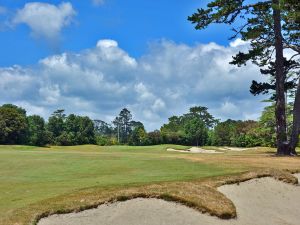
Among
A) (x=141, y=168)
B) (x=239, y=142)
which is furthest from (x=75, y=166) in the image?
(x=239, y=142)

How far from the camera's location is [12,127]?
89.0 meters

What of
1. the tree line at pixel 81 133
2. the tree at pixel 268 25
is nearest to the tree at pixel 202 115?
the tree line at pixel 81 133

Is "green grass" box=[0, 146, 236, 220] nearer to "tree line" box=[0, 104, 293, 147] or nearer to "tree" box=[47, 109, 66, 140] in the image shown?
"tree line" box=[0, 104, 293, 147]

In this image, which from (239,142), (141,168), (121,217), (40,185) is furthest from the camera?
(239,142)

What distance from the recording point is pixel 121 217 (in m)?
11.5

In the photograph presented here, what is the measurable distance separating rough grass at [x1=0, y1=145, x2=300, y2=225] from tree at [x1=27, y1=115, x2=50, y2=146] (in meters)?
72.4

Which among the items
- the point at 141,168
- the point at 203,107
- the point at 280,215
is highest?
the point at 203,107

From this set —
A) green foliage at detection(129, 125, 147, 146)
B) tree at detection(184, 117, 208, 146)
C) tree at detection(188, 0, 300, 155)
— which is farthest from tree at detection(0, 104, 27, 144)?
tree at detection(188, 0, 300, 155)

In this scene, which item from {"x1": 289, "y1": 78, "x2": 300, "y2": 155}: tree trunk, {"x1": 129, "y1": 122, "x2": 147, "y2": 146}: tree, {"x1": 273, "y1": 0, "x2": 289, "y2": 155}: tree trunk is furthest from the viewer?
{"x1": 129, "y1": 122, "x2": 147, "y2": 146}: tree

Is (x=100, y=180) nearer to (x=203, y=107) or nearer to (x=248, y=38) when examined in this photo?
(x=248, y=38)

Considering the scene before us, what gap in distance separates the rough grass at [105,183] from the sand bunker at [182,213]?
0.87 ft

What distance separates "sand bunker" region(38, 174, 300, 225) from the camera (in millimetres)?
11328

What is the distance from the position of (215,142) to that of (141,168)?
294ft

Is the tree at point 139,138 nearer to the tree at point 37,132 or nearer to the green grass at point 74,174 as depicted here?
the tree at point 37,132
